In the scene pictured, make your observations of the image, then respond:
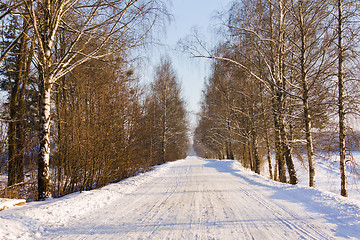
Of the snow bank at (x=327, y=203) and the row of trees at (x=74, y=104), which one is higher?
the row of trees at (x=74, y=104)

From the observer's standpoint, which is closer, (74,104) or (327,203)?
(327,203)

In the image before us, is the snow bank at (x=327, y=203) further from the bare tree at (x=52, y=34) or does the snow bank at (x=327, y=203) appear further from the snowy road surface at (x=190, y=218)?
the bare tree at (x=52, y=34)

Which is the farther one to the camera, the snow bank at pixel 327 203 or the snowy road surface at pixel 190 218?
the snow bank at pixel 327 203

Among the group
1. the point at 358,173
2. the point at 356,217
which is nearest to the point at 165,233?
the point at 356,217

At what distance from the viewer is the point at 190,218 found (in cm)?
430

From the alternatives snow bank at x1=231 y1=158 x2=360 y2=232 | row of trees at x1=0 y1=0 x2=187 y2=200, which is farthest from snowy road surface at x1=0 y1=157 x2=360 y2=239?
row of trees at x1=0 y1=0 x2=187 y2=200

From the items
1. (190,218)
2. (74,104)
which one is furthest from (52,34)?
(190,218)

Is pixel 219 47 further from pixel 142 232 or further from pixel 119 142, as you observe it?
pixel 142 232

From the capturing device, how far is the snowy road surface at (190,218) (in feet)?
11.5

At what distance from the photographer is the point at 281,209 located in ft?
15.8

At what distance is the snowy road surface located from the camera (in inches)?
138

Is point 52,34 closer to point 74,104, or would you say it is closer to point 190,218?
point 74,104

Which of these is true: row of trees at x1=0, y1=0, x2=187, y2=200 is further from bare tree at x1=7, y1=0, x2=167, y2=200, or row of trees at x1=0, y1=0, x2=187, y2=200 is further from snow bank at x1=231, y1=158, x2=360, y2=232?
Answer: snow bank at x1=231, y1=158, x2=360, y2=232

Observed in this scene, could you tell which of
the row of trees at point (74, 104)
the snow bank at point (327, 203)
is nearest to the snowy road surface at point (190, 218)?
the snow bank at point (327, 203)
